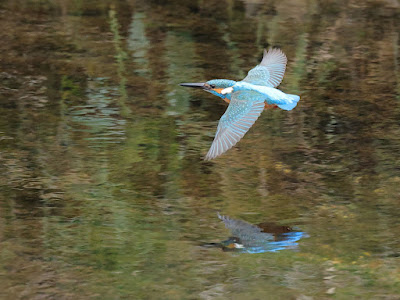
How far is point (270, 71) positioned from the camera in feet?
17.1

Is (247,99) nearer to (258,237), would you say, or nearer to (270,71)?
(270,71)

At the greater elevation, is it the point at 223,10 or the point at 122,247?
the point at 223,10

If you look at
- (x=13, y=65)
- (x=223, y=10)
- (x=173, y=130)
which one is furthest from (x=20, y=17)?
(x=173, y=130)

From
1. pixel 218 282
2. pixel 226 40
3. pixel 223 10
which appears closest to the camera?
pixel 218 282

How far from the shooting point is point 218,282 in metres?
3.58

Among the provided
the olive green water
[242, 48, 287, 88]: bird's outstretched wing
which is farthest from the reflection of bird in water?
[242, 48, 287, 88]: bird's outstretched wing

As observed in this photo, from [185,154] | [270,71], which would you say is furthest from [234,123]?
[270,71]

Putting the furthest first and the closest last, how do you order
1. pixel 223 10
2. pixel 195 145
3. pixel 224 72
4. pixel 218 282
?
pixel 223 10 < pixel 224 72 < pixel 195 145 < pixel 218 282

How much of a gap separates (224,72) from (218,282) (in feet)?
9.58

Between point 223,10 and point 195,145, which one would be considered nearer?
point 195,145

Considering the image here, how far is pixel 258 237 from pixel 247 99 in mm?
975

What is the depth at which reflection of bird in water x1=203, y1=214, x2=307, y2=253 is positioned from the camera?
3.89 metres

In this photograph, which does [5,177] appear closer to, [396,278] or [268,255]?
[268,255]

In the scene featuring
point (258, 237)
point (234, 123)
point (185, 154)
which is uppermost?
point (234, 123)
